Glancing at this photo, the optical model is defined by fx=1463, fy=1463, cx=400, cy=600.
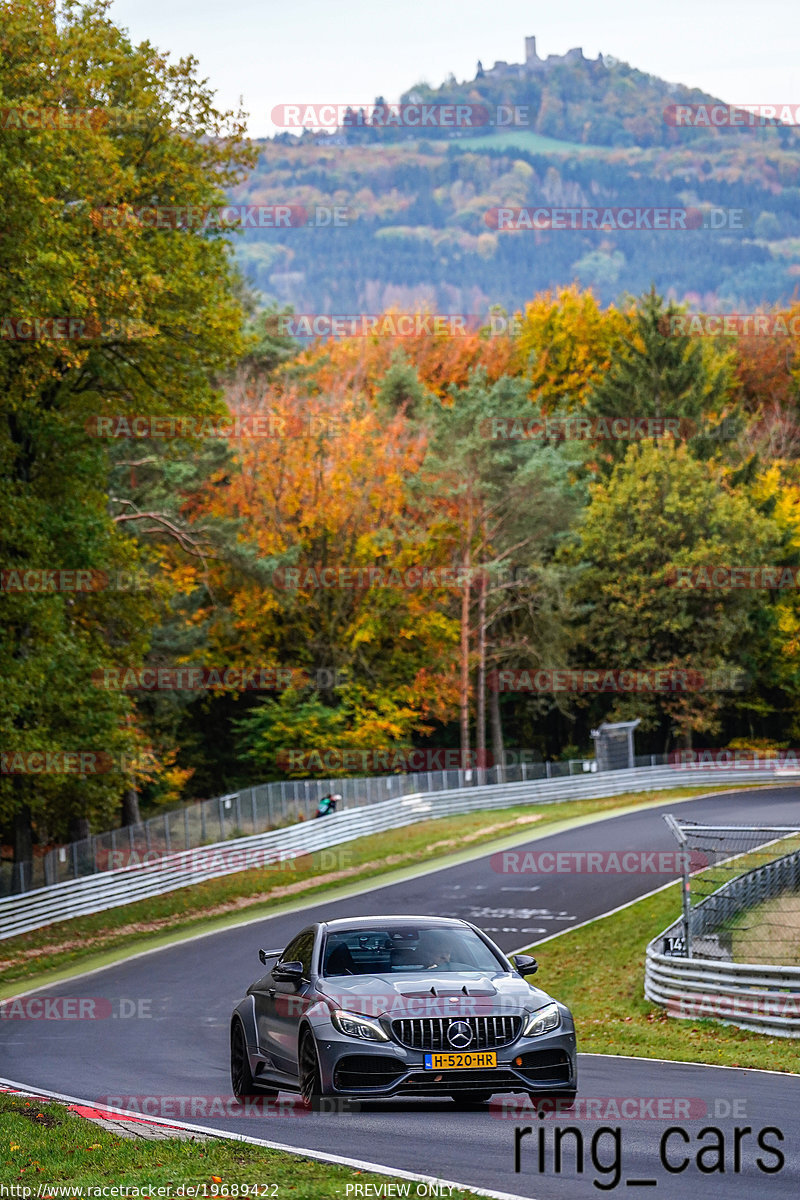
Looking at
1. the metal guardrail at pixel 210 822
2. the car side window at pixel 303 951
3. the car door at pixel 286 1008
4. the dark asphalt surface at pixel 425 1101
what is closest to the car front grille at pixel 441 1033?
the dark asphalt surface at pixel 425 1101

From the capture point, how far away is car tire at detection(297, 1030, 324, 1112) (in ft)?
33.6

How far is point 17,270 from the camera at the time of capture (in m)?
25.6

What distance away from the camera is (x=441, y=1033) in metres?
10.1

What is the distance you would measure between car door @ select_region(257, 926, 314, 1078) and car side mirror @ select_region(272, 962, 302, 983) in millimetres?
12

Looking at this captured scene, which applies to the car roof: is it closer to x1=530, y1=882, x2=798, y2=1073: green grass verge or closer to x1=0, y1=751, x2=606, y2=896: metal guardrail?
x1=530, y1=882, x2=798, y2=1073: green grass verge

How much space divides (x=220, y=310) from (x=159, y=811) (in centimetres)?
2834

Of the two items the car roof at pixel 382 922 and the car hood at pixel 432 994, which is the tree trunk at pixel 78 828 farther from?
the car hood at pixel 432 994

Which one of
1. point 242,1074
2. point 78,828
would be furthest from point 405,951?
point 78,828

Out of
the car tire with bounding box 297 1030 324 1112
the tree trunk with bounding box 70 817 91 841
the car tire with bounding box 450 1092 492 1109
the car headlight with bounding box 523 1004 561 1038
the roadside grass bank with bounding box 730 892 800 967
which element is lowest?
the tree trunk with bounding box 70 817 91 841

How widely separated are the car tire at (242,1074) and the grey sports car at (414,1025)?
0.49 metres

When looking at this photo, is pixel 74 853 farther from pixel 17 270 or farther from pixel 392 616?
pixel 392 616

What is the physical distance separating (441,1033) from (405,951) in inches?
46.2

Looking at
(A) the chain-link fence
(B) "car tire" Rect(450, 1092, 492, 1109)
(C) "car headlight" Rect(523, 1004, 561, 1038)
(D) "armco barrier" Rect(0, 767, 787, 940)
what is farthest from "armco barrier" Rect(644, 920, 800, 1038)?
(D) "armco barrier" Rect(0, 767, 787, 940)

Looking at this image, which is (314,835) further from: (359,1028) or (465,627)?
(359,1028)
